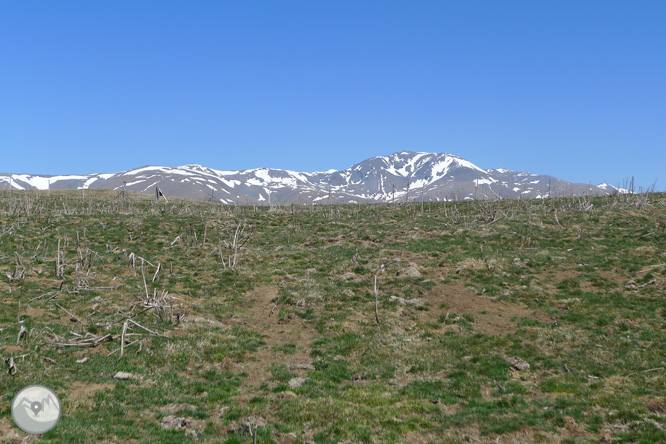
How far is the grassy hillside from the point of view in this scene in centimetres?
1243

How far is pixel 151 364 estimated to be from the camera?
16.9 m

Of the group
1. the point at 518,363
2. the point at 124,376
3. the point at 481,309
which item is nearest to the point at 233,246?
the point at 124,376

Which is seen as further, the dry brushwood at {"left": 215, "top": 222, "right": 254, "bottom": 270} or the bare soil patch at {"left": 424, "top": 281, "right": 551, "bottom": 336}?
the dry brushwood at {"left": 215, "top": 222, "right": 254, "bottom": 270}

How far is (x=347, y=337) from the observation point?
2181 cm

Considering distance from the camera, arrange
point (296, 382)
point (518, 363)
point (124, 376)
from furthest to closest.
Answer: point (518, 363), point (296, 382), point (124, 376)

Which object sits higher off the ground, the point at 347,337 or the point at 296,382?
the point at 347,337

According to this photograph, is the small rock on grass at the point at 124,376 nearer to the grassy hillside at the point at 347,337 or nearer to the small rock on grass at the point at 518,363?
the grassy hillside at the point at 347,337

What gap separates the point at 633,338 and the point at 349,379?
1467cm

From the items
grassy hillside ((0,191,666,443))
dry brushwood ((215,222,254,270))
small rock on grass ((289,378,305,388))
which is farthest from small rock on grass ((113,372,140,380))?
dry brushwood ((215,222,254,270))

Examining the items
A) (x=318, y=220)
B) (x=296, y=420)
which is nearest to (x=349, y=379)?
(x=296, y=420)

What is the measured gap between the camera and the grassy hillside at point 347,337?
A: 40.8ft

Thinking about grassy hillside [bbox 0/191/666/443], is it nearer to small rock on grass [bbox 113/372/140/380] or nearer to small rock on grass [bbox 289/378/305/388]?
small rock on grass [bbox 113/372/140/380]

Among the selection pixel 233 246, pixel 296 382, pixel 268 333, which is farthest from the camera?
pixel 233 246

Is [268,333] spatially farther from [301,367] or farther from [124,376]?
[124,376]
